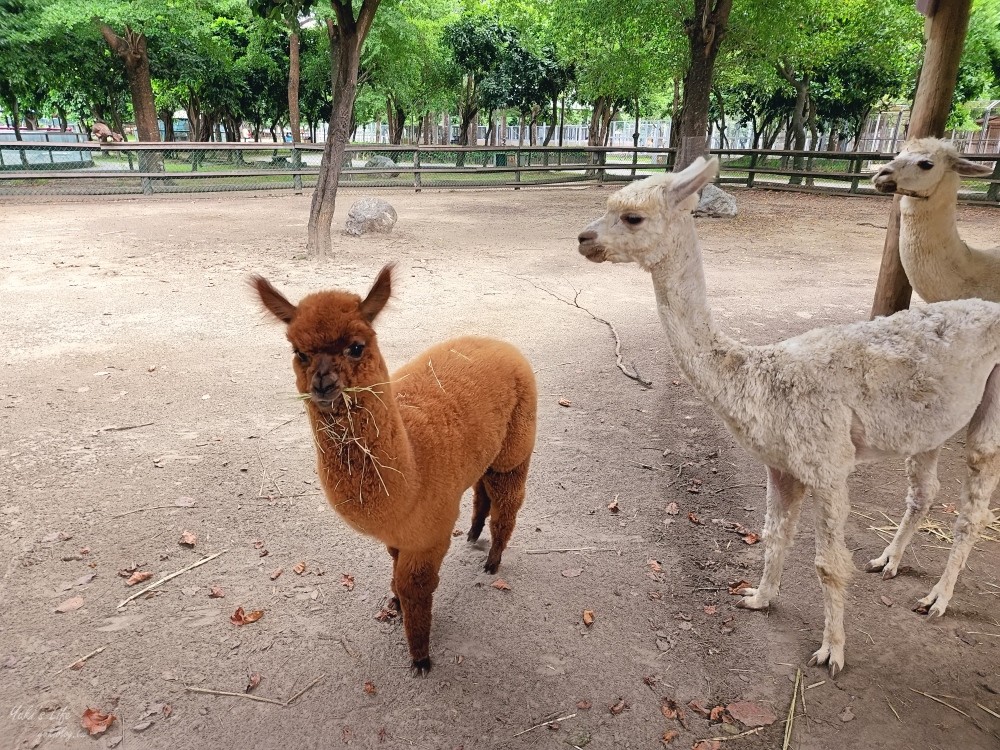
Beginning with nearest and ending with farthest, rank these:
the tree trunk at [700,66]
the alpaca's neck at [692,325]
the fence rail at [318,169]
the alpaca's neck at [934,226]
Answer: the alpaca's neck at [692,325] → the alpaca's neck at [934,226] → the tree trunk at [700,66] → the fence rail at [318,169]

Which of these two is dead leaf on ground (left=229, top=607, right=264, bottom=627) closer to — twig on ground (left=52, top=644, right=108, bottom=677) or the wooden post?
twig on ground (left=52, top=644, right=108, bottom=677)

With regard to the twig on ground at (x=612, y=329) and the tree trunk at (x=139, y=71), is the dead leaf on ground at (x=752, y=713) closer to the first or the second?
the twig on ground at (x=612, y=329)

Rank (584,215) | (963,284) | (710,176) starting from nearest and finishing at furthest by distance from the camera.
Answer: (710,176), (963,284), (584,215)

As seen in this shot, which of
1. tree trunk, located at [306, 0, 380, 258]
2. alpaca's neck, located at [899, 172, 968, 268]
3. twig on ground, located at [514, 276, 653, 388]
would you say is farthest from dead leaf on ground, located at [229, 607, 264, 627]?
tree trunk, located at [306, 0, 380, 258]

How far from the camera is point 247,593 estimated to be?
9.32 ft

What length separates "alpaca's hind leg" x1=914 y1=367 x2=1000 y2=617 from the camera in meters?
2.57

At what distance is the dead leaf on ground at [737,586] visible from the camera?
9.48 feet

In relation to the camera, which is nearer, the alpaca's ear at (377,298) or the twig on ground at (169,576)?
the alpaca's ear at (377,298)

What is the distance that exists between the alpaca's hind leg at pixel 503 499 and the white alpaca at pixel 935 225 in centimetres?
291

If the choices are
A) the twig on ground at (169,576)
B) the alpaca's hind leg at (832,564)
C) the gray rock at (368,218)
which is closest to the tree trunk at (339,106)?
the gray rock at (368,218)

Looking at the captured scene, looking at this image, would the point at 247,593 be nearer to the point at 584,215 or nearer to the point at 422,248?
the point at 422,248

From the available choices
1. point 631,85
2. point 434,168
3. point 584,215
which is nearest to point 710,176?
point 584,215

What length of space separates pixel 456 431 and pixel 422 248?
8.73 metres

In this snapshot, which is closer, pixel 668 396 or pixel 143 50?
pixel 668 396
